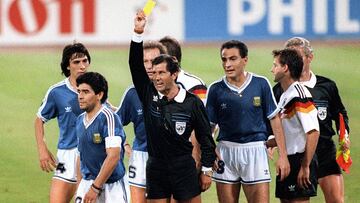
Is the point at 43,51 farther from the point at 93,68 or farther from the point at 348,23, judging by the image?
the point at 348,23

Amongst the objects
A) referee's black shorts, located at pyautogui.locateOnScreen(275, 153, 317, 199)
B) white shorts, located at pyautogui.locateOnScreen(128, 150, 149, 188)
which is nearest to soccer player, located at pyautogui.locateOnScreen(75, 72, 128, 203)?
white shorts, located at pyautogui.locateOnScreen(128, 150, 149, 188)

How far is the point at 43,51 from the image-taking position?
46.3ft

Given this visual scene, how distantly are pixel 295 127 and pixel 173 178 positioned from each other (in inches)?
40.2

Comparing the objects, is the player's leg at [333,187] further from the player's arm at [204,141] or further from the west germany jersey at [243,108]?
the player's arm at [204,141]

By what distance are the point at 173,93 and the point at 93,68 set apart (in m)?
6.00

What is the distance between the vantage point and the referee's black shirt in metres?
7.82

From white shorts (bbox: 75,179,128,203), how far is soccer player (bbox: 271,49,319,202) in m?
1.19

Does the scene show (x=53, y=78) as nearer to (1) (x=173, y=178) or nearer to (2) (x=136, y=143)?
(2) (x=136, y=143)

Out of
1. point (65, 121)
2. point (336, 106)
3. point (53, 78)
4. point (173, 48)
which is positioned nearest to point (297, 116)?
point (336, 106)

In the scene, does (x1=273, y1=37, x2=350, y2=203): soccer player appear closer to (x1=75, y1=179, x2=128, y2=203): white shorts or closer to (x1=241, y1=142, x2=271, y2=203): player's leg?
(x1=241, y1=142, x2=271, y2=203): player's leg

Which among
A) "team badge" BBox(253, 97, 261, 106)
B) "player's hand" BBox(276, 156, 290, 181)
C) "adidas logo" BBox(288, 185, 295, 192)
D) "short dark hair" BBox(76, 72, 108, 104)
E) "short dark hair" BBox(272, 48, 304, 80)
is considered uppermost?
"short dark hair" BBox(272, 48, 304, 80)

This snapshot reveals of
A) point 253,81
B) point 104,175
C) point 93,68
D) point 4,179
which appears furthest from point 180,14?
point 104,175

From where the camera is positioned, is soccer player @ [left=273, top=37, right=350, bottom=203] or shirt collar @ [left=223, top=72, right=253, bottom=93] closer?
shirt collar @ [left=223, top=72, right=253, bottom=93]

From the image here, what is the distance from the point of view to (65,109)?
8852mm
